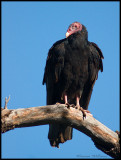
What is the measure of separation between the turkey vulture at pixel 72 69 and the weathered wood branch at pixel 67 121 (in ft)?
3.27

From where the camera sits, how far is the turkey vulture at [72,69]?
559 cm

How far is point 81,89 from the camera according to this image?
572 centimetres

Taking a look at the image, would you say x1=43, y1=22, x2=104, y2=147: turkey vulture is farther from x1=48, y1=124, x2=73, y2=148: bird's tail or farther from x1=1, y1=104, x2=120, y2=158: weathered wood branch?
x1=1, y1=104, x2=120, y2=158: weathered wood branch

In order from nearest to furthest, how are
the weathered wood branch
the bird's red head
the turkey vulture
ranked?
1. the weathered wood branch
2. the turkey vulture
3. the bird's red head

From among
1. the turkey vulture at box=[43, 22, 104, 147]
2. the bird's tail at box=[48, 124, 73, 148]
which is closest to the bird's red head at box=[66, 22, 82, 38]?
the turkey vulture at box=[43, 22, 104, 147]

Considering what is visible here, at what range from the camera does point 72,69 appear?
221 inches

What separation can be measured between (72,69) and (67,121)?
53.1 inches

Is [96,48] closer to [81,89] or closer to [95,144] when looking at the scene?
[81,89]

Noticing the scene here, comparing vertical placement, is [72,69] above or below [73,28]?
below

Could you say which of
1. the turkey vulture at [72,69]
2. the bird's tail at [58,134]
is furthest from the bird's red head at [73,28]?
the bird's tail at [58,134]

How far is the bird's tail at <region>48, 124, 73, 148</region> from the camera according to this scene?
5.24 meters

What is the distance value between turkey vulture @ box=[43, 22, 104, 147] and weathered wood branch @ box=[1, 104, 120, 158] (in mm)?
998

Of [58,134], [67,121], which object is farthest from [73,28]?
[67,121]

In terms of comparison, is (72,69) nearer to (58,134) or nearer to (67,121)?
(58,134)
